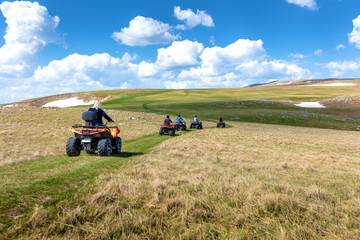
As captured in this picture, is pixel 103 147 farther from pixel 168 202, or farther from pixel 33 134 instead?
pixel 33 134

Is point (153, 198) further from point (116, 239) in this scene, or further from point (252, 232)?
point (252, 232)

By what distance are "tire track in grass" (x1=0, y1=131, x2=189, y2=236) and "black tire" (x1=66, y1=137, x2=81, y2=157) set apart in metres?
0.84

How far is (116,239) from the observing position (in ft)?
14.1

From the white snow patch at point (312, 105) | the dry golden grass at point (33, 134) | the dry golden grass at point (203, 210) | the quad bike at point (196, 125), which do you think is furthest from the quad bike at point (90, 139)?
the white snow patch at point (312, 105)

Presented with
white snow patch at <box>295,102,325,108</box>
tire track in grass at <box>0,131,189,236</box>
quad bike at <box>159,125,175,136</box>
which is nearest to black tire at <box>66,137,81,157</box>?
tire track in grass at <box>0,131,189,236</box>

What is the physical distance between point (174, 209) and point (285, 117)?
174ft

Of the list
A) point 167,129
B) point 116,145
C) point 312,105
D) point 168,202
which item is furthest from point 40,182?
point 312,105

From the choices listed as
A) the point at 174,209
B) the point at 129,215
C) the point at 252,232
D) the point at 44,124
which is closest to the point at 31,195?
the point at 129,215

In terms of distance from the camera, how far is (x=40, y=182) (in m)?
7.07

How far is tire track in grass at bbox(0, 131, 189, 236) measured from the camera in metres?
5.20

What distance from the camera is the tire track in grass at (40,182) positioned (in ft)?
17.1

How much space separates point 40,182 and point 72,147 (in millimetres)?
4722

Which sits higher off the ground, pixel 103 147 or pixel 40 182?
pixel 103 147

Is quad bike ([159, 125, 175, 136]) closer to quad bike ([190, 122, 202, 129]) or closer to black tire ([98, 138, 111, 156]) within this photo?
quad bike ([190, 122, 202, 129])
